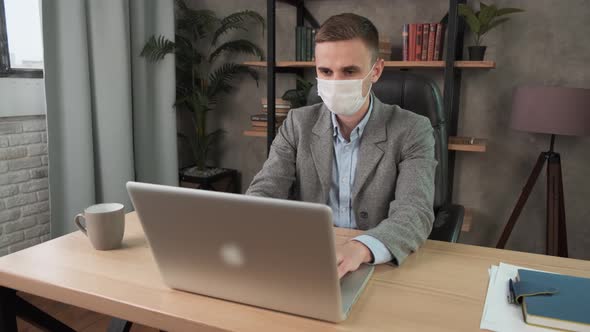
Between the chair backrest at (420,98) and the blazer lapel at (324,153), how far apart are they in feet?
0.78

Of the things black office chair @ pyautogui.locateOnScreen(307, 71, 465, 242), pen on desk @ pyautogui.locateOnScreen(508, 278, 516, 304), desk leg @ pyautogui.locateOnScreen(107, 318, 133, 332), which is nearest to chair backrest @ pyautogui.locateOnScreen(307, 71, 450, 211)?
black office chair @ pyautogui.locateOnScreen(307, 71, 465, 242)

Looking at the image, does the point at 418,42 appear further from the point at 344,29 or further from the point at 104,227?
the point at 104,227

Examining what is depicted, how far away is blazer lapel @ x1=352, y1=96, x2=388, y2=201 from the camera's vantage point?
1255 millimetres

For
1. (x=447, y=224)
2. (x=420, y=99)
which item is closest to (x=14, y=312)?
(x=447, y=224)

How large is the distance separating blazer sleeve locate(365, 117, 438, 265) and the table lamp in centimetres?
106

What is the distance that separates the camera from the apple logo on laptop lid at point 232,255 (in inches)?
27.0

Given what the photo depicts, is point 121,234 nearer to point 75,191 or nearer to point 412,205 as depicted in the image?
point 412,205

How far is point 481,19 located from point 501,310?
181cm

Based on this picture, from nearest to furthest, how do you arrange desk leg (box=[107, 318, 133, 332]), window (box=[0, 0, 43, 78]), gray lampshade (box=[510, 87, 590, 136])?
desk leg (box=[107, 318, 133, 332]), gray lampshade (box=[510, 87, 590, 136]), window (box=[0, 0, 43, 78])

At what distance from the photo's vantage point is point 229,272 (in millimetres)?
722

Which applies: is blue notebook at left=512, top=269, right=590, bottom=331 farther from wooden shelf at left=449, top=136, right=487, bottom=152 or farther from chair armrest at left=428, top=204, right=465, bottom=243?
wooden shelf at left=449, top=136, right=487, bottom=152

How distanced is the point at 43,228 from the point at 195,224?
2.02 m

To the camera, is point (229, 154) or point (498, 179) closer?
point (498, 179)

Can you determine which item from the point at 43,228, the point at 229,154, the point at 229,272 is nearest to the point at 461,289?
the point at 229,272
